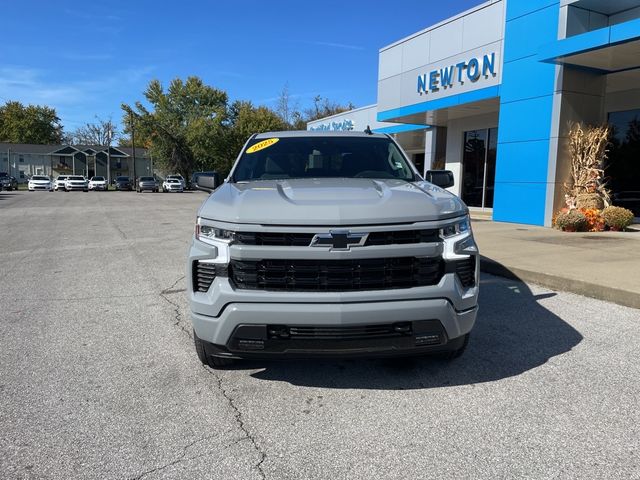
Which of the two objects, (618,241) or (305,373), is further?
(618,241)

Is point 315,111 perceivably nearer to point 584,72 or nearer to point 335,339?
point 584,72

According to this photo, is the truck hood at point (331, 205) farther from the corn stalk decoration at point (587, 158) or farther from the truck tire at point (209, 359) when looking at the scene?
the corn stalk decoration at point (587, 158)

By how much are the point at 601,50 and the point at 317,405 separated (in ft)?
38.5

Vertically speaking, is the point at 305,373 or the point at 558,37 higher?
the point at 558,37

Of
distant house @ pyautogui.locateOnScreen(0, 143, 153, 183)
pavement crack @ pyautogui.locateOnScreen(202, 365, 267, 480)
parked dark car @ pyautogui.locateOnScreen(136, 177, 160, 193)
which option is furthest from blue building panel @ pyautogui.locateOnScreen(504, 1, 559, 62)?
distant house @ pyautogui.locateOnScreen(0, 143, 153, 183)

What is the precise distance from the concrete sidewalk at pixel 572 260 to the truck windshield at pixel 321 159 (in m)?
3.00

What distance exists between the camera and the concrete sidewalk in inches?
236

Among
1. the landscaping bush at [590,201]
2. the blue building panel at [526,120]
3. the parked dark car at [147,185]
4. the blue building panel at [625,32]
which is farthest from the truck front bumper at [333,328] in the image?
the parked dark car at [147,185]

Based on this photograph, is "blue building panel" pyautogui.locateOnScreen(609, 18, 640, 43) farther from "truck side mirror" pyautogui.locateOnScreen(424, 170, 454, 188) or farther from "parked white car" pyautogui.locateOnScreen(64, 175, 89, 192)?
"parked white car" pyautogui.locateOnScreen(64, 175, 89, 192)

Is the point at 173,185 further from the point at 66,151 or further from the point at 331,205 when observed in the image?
the point at 331,205

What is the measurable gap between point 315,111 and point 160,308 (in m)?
66.3

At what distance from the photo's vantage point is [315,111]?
227ft

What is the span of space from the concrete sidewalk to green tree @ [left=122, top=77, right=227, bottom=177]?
51.7 metres

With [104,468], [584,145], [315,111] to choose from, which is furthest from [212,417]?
[315,111]
